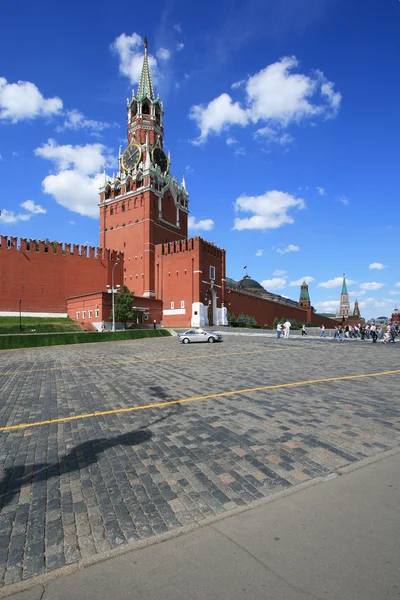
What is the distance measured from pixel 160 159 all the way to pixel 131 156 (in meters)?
4.45

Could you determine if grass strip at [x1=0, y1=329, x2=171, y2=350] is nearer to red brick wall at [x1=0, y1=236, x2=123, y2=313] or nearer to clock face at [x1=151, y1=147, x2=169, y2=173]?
red brick wall at [x1=0, y1=236, x2=123, y2=313]

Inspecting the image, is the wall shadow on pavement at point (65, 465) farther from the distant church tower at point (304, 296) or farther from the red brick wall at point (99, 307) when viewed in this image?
the distant church tower at point (304, 296)

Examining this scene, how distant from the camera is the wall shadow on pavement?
3.67 metres

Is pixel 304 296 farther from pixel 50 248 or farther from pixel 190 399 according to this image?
pixel 190 399

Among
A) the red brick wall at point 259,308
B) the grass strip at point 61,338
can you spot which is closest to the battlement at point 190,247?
the red brick wall at point 259,308

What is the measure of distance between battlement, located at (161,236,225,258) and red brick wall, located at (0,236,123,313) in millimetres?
9114

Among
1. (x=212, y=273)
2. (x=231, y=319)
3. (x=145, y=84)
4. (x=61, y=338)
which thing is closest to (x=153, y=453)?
(x=61, y=338)

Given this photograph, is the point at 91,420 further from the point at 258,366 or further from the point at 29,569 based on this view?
the point at 258,366

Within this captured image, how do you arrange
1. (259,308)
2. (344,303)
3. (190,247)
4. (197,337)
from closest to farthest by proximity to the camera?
(197,337), (190,247), (259,308), (344,303)

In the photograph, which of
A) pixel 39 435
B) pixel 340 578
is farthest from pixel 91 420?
pixel 340 578

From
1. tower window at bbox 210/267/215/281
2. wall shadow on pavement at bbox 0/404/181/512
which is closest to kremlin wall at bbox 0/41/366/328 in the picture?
→ tower window at bbox 210/267/215/281

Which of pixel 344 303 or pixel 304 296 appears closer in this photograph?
pixel 304 296

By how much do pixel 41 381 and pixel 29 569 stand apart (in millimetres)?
8024

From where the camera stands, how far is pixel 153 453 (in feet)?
14.6
